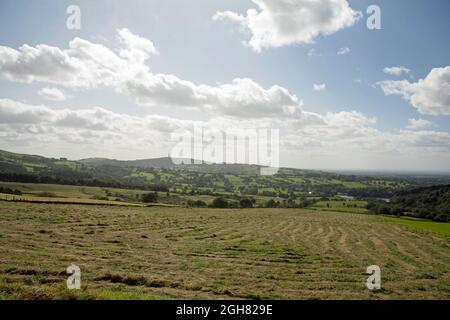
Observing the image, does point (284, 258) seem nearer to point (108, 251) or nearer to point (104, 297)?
point (108, 251)

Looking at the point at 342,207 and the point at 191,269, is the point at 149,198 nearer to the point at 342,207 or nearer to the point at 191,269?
the point at 342,207

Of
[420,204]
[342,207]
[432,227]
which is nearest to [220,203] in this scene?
[342,207]

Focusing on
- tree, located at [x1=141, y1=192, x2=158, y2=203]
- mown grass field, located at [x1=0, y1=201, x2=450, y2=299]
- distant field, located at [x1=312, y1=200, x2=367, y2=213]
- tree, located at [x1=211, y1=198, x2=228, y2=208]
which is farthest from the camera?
tree, located at [x1=211, y1=198, x2=228, y2=208]

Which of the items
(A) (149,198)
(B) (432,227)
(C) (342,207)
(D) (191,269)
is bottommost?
(C) (342,207)

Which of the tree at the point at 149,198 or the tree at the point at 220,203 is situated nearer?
the tree at the point at 149,198

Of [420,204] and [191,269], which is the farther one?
[420,204]

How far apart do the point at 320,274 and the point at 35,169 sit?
211 metres

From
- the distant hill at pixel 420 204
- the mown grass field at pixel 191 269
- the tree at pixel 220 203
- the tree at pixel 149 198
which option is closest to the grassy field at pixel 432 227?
the distant hill at pixel 420 204

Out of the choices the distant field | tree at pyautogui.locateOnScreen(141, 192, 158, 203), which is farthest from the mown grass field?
the distant field

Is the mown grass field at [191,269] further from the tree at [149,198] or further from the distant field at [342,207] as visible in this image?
the distant field at [342,207]

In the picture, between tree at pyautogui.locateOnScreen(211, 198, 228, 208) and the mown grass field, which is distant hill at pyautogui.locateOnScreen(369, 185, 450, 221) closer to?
tree at pyautogui.locateOnScreen(211, 198, 228, 208)

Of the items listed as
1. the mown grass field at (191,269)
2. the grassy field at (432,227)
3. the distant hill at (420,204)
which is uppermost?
the mown grass field at (191,269)
